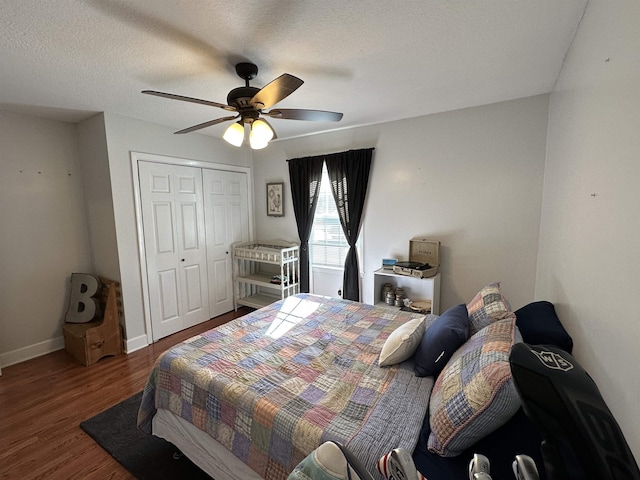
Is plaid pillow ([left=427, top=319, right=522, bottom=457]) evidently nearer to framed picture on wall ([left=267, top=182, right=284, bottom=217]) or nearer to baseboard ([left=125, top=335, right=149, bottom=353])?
baseboard ([left=125, top=335, right=149, bottom=353])

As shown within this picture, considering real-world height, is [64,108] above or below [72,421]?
above

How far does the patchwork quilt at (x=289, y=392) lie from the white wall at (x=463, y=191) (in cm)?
131

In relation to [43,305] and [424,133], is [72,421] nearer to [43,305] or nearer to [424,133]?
[43,305]

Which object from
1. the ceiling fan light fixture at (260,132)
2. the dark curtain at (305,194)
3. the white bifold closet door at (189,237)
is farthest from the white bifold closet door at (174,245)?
the ceiling fan light fixture at (260,132)

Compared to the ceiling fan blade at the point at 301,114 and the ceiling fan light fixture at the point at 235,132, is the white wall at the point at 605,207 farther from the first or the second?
the ceiling fan light fixture at the point at 235,132

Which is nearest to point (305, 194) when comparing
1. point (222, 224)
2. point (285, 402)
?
point (222, 224)

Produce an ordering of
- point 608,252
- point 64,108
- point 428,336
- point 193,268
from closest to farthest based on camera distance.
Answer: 1. point 608,252
2. point 428,336
3. point 64,108
4. point 193,268

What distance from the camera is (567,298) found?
1.51 meters

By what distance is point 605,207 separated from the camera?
1063 millimetres

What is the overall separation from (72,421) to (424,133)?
3.94 metres

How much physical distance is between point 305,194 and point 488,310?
2.66 metres

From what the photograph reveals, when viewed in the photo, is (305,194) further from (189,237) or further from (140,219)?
(140,219)

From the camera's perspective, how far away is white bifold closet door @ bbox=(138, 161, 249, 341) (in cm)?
323

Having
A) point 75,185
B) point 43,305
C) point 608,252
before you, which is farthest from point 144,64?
point 43,305
